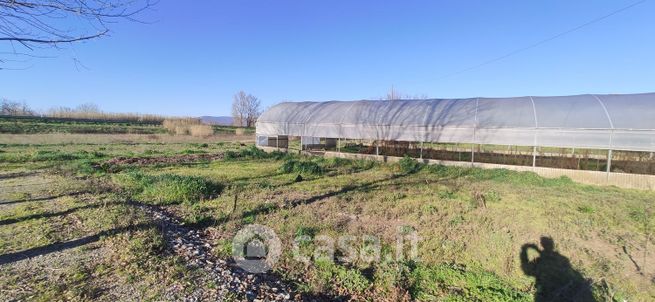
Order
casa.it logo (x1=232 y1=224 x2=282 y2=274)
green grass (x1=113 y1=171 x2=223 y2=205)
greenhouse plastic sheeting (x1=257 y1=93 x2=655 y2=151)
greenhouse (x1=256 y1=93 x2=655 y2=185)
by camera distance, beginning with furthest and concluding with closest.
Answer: greenhouse (x1=256 y1=93 x2=655 y2=185) < greenhouse plastic sheeting (x1=257 y1=93 x2=655 y2=151) < green grass (x1=113 y1=171 x2=223 y2=205) < casa.it logo (x1=232 y1=224 x2=282 y2=274)

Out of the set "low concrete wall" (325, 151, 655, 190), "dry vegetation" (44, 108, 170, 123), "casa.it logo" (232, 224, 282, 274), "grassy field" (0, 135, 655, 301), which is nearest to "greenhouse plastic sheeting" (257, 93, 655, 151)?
"low concrete wall" (325, 151, 655, 190)

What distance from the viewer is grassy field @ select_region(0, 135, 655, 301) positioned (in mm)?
4316

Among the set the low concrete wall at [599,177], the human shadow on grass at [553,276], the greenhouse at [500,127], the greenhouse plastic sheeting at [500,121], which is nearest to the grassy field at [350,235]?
the human shadow on grass at [553,276]

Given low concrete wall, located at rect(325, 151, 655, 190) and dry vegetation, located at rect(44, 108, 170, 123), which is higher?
dry vegetation, located at rect(44, 108, 170, 123)

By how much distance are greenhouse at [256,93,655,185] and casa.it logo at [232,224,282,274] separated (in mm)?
11893

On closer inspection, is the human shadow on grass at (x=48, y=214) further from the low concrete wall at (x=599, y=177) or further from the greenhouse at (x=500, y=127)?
the low concrete wall at (x=599, y=177)

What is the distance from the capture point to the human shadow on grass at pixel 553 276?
15.0 feet

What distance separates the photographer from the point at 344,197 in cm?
888

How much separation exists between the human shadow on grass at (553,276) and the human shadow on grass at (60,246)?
6.59 m

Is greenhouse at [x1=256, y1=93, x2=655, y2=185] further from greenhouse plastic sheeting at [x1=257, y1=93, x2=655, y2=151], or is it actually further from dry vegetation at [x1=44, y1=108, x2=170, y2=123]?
dry vegetation at [x1=44, y1=108, x2=170, y2=123]

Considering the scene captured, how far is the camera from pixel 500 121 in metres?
14.4

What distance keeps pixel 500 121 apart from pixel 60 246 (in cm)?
1528

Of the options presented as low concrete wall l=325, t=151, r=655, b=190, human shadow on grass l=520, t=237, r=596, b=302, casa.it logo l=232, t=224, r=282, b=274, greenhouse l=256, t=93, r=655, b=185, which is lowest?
human shadow on grass l=520, t=237, r=596, b=302

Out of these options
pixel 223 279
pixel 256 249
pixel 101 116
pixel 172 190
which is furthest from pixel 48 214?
pixel 101 116
